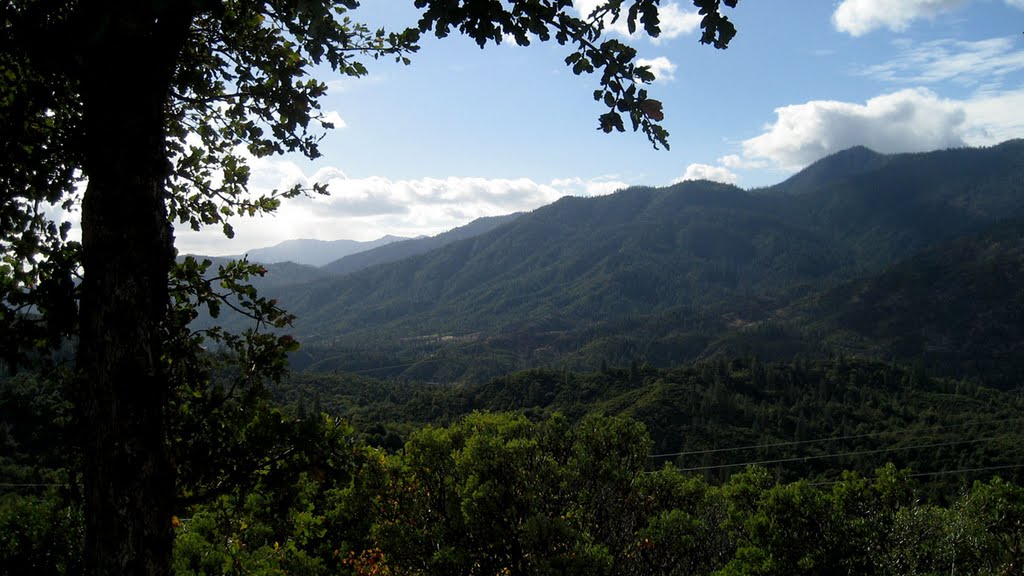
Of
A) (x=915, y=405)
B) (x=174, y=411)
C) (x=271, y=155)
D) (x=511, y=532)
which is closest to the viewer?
(x=174, y=411)

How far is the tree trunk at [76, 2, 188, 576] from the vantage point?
2.50 metres

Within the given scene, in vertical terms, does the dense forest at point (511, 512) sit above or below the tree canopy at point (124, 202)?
below

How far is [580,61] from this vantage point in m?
3.06

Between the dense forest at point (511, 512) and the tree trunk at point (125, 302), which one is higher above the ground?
the tree trunk at point (125, 302)

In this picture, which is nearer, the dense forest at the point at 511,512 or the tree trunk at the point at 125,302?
the tree trunk at the point at 125,302

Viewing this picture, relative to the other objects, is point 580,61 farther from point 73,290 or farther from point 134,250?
point 73,290

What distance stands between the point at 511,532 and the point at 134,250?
7.81m

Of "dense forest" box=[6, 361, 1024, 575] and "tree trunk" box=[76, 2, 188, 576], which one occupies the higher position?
"tree trunk" box=[76, 2, 188, 576]

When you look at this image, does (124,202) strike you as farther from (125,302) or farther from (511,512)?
(511,512)

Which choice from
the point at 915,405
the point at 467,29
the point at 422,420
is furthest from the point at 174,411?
the point at 915,405

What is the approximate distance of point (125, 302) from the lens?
2.61 meters

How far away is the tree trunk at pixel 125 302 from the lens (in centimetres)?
250

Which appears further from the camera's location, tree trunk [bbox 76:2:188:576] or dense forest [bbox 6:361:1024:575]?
dense forest [bbox 6:361:1024:575]

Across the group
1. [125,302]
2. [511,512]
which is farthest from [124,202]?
[511,512]
